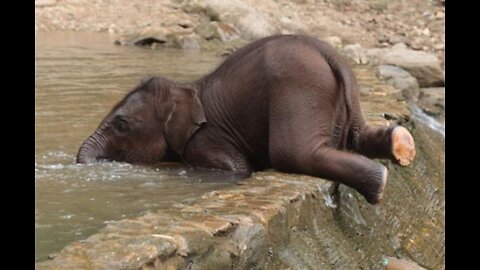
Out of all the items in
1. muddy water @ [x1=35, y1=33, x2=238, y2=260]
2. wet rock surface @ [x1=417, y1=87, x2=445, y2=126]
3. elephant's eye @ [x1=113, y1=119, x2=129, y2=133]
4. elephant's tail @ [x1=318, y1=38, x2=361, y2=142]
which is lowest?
wet rock surface @ [x1=417, y1=87, x2=445, y2=126]

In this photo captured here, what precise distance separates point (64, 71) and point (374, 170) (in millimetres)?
7405

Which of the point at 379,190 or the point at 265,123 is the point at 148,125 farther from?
the point at 379,190

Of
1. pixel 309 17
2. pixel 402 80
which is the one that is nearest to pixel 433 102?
pixel 402 80

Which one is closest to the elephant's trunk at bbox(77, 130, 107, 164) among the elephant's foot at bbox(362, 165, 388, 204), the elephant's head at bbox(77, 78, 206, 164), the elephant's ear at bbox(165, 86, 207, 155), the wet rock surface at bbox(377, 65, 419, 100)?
the elephant's head at bbox(77, 78, 206, 164)

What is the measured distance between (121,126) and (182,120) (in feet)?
1.66

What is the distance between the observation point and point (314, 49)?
5590mm

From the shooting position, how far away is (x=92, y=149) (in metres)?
6.09

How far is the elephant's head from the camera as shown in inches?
235

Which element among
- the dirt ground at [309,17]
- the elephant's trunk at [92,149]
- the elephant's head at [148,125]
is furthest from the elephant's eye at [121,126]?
the dirt ground at [309,17]

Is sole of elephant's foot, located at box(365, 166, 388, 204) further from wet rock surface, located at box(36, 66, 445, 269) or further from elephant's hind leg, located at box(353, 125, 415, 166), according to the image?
elephant's hind leg, located at box(353, 125, 415, 166)

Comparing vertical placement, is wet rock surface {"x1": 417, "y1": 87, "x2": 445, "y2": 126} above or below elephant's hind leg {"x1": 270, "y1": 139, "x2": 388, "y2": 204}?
below

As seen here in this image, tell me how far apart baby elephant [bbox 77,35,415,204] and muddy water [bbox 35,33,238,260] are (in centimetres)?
22

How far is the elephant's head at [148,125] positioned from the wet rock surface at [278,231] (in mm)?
985
